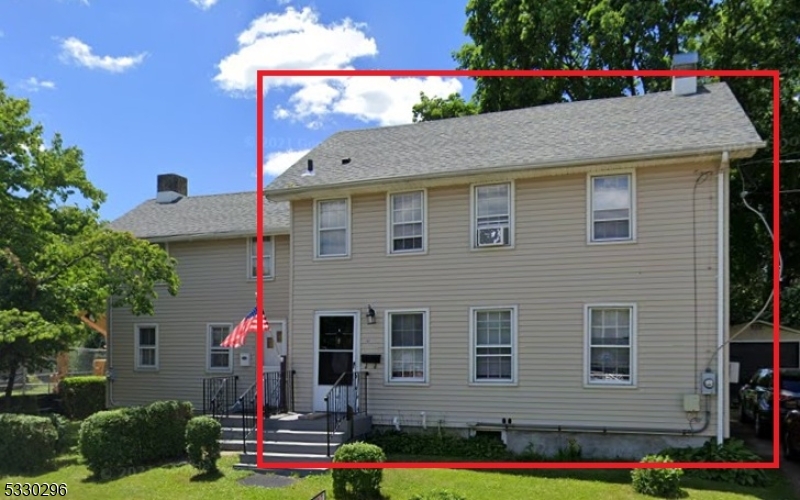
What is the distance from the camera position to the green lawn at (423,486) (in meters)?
8.91

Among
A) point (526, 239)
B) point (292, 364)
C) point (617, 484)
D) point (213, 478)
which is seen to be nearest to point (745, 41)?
point (526, 239)

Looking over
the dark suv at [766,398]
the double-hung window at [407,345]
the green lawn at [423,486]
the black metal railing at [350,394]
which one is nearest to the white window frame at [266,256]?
the black metal railing at [350,394]

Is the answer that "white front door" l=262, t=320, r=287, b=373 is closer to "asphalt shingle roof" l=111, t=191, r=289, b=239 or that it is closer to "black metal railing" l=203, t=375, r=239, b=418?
"black metal railing" l=203, t=375, r=239, b=418

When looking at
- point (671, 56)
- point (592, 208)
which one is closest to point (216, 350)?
point (592, 208)

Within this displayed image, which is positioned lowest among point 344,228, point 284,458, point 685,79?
point 284,458

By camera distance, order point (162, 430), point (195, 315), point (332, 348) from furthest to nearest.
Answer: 1. point (195, 315)
2. point (332, 348)
3. point (162, 430)

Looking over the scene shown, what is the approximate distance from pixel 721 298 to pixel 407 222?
5798 millimetres

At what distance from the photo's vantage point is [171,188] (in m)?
21.0

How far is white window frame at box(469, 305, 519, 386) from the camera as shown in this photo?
1174 centimetres

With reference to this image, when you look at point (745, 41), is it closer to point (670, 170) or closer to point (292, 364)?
point (670, 170)

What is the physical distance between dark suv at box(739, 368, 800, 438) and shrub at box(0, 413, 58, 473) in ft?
44.1

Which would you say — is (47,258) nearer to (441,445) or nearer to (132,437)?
(132,437)

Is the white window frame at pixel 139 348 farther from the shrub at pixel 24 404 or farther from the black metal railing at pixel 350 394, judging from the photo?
the black metal railing at pixel 350 394

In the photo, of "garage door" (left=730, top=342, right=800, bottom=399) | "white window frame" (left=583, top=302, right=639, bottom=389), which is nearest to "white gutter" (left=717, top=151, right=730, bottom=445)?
"white window frame" (left=583, top=302, right=639, bottom=389)
